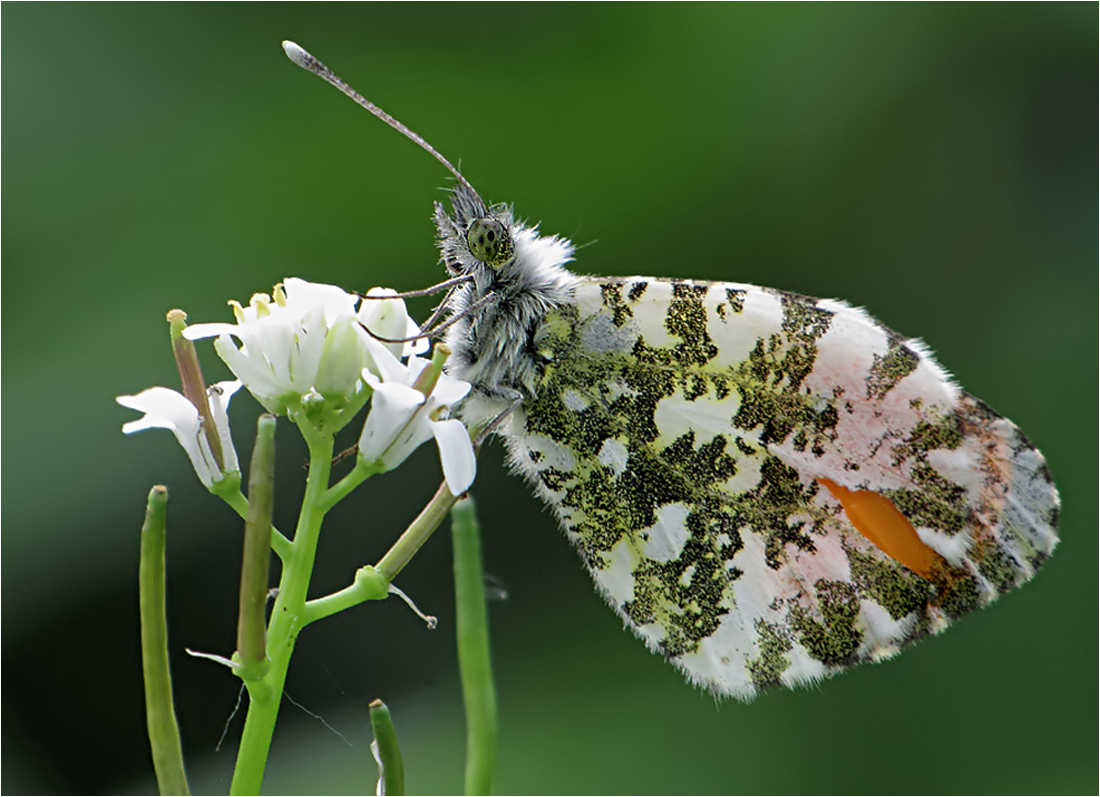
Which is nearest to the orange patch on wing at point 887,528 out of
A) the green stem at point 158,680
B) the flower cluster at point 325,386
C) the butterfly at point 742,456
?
the butterfly at point 742,456

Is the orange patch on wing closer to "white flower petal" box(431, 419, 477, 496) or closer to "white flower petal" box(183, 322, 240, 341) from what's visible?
"white flower petal" box(431, 419, 477, 496)

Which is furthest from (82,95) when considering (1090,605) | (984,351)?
(1090,605)

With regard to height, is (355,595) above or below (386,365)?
below

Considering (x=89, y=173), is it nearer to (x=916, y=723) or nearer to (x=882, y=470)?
(x=882, y=470)

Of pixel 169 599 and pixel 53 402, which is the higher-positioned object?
pixel 53 402

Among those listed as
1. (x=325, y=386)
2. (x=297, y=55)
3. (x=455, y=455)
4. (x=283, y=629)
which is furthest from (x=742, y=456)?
(x=297, y=55)

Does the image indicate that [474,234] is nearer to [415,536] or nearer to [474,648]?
[415,536]

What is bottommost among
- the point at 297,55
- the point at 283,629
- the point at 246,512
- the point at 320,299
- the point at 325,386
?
the point at 283,629

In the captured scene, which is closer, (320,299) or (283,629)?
(283,629)
